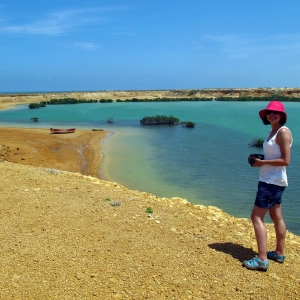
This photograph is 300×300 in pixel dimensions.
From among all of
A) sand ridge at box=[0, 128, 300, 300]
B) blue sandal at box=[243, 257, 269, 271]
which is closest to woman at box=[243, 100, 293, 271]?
blue sandal at box=[243, 257, 269, 271]

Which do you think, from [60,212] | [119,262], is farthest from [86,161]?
[119,262]

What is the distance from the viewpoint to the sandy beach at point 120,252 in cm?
381

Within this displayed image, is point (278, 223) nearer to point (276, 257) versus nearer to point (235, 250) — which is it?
point (276, 257)

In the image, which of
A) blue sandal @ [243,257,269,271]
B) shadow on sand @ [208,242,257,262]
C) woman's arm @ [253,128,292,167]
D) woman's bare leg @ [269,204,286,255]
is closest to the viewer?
woman's arm @ [253,128,292,167]

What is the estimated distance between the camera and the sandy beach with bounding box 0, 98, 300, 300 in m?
3.81

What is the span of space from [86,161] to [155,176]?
4.25 meters

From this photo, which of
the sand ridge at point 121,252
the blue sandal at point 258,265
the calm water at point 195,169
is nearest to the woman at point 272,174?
the blue sandal at point 258,265

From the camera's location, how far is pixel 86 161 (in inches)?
651

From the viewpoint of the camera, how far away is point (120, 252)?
14.9 ft

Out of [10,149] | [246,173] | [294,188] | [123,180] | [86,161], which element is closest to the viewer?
[294,188]

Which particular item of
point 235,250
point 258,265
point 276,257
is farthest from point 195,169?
point 258,265

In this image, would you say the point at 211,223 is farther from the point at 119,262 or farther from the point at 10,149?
the point at 10,149

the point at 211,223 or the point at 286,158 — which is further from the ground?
the point at 286,158

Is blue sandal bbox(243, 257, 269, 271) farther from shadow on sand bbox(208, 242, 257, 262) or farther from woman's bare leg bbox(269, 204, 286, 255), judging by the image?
woman's bare leg bbox(269, 204, 286, 255)
